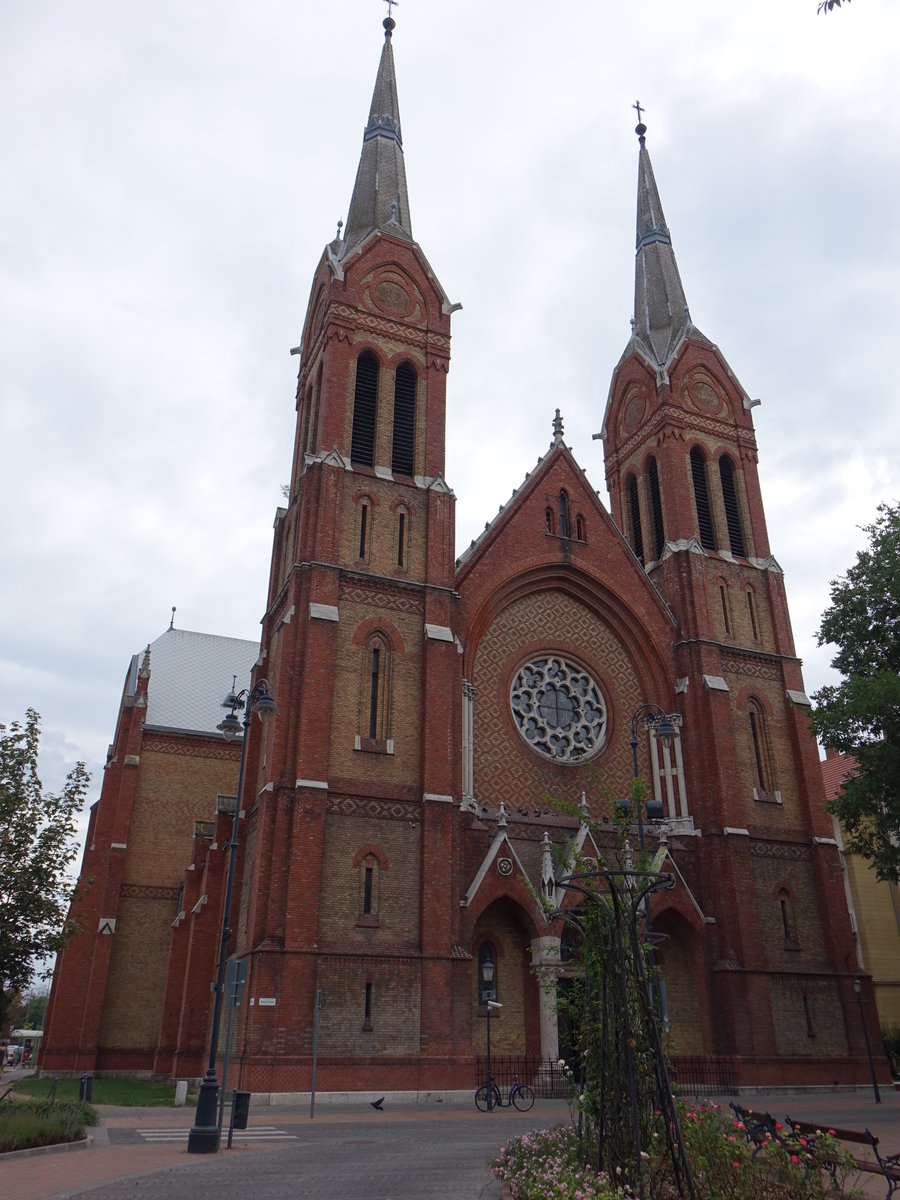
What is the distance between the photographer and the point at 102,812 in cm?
3856

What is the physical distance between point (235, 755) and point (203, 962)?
1398cm

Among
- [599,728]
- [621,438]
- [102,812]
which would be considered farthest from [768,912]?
[102,812]

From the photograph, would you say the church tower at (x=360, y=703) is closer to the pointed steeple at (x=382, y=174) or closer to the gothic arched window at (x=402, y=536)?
the gothic arched window at (x=402, y=536)

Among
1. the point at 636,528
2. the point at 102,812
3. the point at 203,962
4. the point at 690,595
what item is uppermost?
the point at 636,528

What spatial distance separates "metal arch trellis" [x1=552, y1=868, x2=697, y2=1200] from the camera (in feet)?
31.4

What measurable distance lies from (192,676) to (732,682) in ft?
85.8

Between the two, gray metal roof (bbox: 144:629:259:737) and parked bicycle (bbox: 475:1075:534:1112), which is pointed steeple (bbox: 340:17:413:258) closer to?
gray metal roof (bbox: 144:629:259:737)

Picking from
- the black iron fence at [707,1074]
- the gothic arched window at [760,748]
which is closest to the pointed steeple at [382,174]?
the gothic arched window at [760,748]

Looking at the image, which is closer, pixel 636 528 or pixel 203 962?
pixel 203 962

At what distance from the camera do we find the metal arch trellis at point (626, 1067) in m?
9.59

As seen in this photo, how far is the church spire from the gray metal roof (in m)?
25.6

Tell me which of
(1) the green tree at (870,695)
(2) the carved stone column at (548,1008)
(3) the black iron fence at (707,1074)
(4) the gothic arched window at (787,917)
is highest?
(1) the green tree at (870,695)

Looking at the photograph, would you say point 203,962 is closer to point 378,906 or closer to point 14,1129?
point 378,906

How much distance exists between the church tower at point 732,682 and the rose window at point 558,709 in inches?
130
